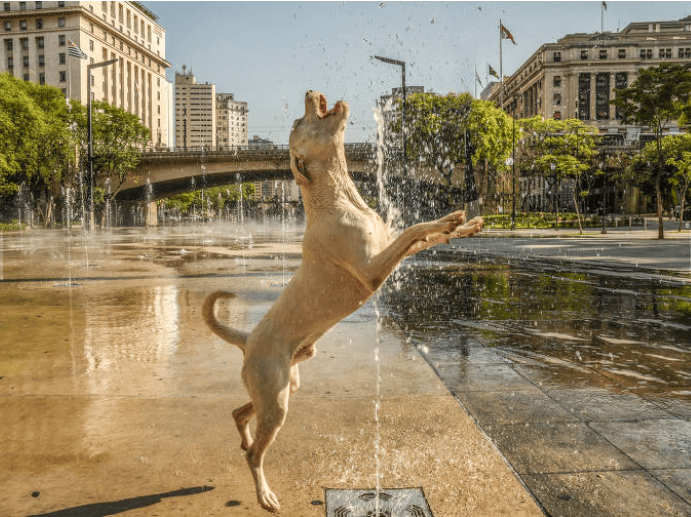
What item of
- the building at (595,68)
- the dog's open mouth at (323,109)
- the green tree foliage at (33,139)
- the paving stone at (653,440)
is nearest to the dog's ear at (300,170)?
the dog's open mouth at (323,109)

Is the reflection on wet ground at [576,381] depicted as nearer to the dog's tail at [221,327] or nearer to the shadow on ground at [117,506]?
the dog's tail at [221,327]

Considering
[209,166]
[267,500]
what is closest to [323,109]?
[267,500]

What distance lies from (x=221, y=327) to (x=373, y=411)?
180 centimetres

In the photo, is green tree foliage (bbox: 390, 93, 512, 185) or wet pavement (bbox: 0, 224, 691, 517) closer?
wet pavement (bbox: 0, 224, 691, 517)

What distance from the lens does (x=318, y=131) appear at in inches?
107

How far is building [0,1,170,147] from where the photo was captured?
93688 mm

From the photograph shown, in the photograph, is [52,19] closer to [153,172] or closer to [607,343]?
[153,172]

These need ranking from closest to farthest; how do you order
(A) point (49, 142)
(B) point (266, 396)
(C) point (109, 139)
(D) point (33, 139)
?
1. (B) point (266, 396)
2. (D) point (33, 139)
3. (A) point (49, 142)
4. (C) point (109, 139)

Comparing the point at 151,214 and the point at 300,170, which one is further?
the point at 151,214

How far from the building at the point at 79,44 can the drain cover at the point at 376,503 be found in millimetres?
89993

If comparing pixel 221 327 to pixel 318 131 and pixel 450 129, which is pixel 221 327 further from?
pixel 450 129

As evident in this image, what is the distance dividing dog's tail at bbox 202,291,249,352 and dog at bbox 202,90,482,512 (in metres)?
0.17

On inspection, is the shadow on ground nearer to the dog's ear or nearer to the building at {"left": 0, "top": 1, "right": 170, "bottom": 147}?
the dog's ear

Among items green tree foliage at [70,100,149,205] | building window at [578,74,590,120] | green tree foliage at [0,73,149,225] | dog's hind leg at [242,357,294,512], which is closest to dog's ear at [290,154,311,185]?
dog's hind leg at [242,357,294,512]
